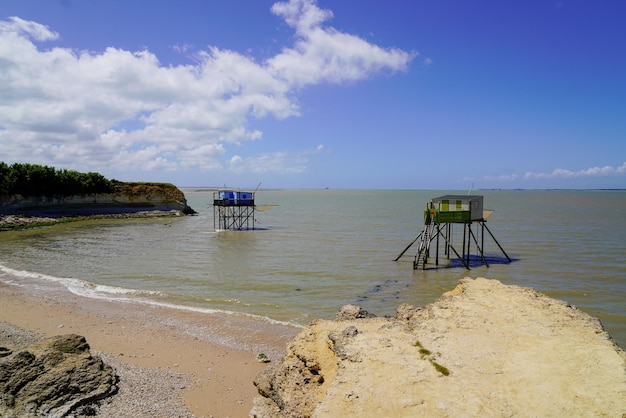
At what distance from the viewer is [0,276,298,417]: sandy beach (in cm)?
844

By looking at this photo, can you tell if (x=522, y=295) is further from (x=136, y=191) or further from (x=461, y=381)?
(x=136, y=191)

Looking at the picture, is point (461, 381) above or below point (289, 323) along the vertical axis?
above

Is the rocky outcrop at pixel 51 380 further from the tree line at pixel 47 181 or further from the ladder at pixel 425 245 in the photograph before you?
the tree line at pixel 47 181

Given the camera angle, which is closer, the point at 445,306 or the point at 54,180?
the point at 445,306

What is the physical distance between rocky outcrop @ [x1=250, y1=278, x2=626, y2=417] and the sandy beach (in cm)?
187

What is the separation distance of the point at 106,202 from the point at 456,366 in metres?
70.5

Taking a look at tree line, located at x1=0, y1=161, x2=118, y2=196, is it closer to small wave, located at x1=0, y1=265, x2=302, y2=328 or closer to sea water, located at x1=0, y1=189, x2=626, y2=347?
sea water, located at x1=0, y1=189, x2=626, y2=347

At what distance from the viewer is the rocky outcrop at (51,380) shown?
729 cm

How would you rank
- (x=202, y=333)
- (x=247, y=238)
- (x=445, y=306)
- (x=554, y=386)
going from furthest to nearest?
(x=247, y=238) < (x=202, y=333) < (x=445, y=306) < (x=554, y=386)

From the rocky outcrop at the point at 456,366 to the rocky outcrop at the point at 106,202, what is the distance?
57.6m

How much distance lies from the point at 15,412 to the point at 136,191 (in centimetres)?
6847

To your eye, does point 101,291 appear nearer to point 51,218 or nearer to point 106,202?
point 51,218

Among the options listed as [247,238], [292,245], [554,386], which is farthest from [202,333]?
[247,238]

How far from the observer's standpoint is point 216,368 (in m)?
10.5
